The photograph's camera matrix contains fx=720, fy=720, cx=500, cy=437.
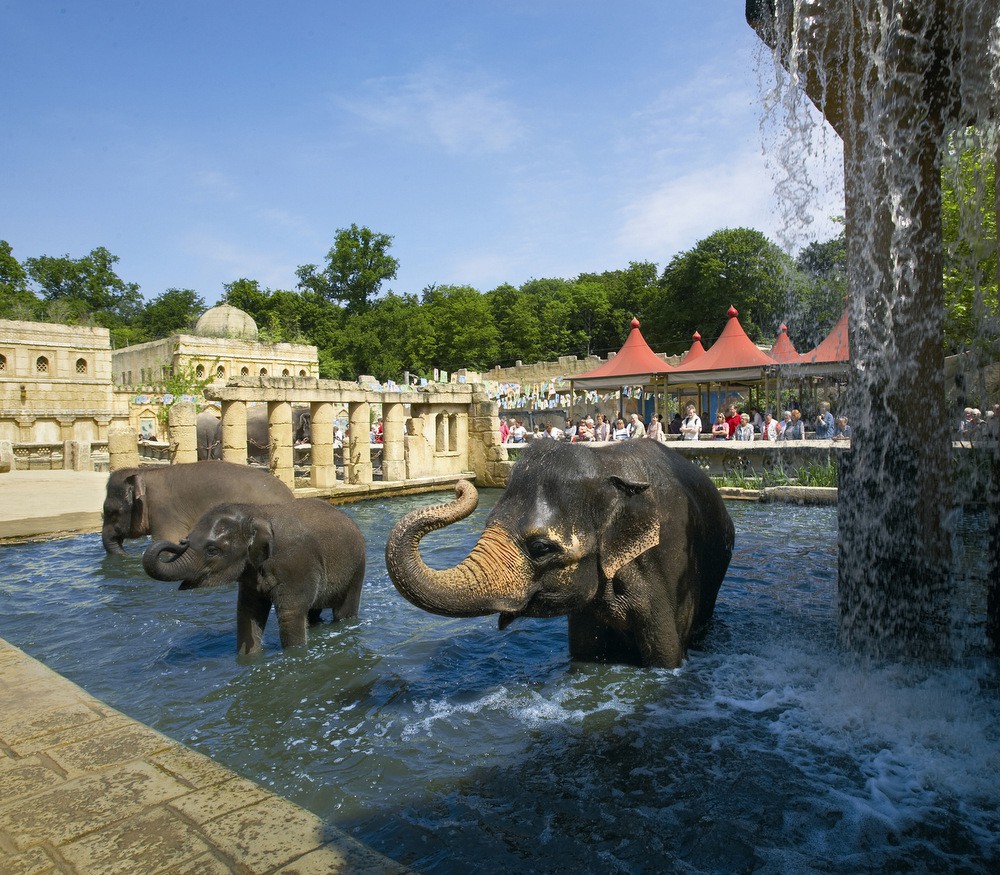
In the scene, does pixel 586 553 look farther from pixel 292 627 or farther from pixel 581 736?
pixel 292 627

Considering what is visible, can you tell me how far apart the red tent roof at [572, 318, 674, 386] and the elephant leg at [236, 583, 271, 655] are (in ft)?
66.2

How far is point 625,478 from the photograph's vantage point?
4.36 meters

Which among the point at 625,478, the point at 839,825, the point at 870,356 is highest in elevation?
the point at 870,356

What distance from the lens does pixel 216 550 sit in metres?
5.70

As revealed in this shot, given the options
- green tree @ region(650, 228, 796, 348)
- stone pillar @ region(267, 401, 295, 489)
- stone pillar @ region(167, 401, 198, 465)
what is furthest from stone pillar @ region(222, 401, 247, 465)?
green tree @ region(650, 228, 796, 348)

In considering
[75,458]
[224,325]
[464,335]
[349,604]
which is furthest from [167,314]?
[349,604]

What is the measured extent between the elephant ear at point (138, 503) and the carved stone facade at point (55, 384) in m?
33.7

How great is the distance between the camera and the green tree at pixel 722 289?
5250 centimetres

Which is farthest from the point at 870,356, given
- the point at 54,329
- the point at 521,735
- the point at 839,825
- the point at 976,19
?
the point at 54,329

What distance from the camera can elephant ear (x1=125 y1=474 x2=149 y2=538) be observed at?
28.8 feet

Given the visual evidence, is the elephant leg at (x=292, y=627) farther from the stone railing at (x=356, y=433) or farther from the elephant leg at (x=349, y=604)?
the stone railing at (x=356, y=433)

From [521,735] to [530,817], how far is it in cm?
91

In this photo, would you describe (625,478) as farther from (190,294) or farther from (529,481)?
(190,294)

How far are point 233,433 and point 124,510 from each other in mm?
6997
